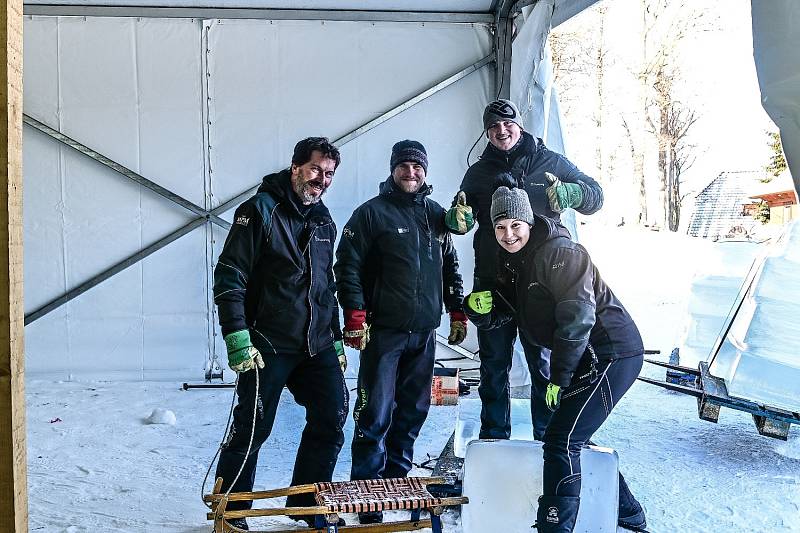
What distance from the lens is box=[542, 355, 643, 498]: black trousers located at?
2.37 metres

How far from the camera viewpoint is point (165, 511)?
295 centimetres

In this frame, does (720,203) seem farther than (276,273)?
Yes

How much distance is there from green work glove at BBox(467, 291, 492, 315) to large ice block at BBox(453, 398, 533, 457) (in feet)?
2.28

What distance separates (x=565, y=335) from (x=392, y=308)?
0.91 m

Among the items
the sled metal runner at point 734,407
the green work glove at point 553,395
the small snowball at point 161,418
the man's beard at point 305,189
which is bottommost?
the small snowball at point 161,418

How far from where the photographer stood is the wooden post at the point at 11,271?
1.11 m

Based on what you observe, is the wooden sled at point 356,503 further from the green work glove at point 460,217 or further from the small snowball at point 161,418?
the small snowball at point 161,418

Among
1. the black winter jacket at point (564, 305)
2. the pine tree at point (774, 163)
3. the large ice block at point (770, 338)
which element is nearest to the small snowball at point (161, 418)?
the black winter jacket at point (564, 305)

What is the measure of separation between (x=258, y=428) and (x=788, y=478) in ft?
8.42

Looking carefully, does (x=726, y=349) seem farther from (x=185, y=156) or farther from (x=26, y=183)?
(x=26, y=183)

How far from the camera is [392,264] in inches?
122

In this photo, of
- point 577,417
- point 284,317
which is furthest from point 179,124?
point 577,417

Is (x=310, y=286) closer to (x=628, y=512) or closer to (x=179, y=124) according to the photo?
(x=628, y=512)

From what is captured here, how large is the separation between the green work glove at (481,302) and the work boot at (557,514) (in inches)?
33.0
